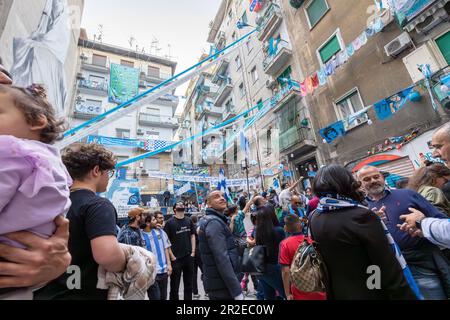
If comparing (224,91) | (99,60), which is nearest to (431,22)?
(224,91)

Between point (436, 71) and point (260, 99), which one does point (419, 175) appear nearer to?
point (436, 71)

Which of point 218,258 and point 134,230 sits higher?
point 134,230

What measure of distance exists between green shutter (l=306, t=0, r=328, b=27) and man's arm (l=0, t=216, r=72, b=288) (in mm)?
14599

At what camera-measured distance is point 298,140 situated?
12430mm

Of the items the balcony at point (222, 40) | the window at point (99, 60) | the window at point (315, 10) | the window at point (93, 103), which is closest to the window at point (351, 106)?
the window at point (315, 10)

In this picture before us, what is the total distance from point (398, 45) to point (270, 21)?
9.41 m

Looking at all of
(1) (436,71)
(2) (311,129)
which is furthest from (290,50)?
(1) (436,71)

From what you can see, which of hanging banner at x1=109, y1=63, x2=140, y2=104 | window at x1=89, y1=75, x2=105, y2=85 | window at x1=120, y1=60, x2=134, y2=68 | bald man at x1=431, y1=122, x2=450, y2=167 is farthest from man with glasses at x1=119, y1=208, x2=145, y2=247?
window at x1=120, y1=60, x2=134, y2=68

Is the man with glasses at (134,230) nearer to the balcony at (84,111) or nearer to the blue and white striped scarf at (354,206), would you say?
the blue and white striped scarf at (354,206)

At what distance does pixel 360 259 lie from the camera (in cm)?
170

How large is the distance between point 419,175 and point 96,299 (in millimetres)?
4165

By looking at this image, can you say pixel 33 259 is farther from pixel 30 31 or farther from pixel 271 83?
pixel 271 83

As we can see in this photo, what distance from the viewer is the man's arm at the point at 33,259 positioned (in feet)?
2.68

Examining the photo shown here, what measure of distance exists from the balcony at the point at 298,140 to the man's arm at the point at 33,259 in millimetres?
12133
